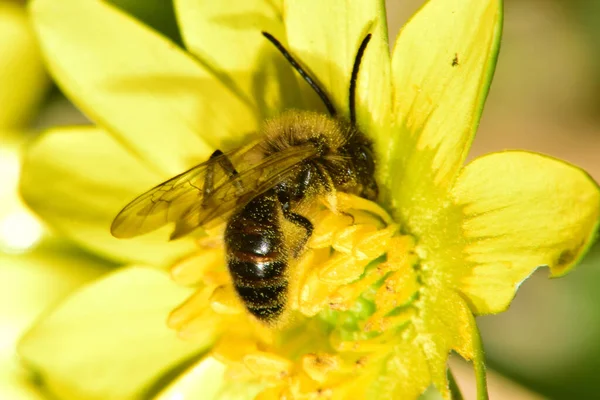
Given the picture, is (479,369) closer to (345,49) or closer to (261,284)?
(261,284)

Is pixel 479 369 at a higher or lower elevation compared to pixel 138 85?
lower

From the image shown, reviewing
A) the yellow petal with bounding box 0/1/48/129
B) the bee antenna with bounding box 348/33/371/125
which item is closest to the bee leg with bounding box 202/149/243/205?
the bee antenna with bounding box 348/33/371/125

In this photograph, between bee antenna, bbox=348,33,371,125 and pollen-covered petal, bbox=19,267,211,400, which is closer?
bee antenna, bbox=348,33,371,125

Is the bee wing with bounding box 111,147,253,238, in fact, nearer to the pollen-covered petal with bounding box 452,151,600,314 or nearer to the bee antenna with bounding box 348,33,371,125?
the bee antenna with bounding box 348,33,371,125

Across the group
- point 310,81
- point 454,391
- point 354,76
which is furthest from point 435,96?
point 454,391

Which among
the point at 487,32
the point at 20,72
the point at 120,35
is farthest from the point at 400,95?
the point at 20,72

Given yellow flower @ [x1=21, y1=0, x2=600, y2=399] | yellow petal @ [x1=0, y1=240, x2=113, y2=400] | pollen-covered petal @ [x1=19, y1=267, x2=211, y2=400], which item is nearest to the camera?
yellow flower @ [x1=21, y1=0, x2=600, y2=399]
